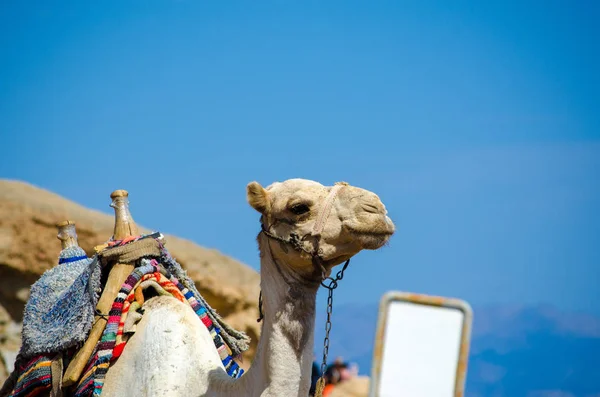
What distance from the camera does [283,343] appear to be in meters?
3.42

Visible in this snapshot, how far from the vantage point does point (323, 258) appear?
3.50 meters

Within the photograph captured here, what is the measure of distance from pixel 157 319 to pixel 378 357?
3.09 m

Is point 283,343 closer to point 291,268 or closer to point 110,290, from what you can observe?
point 291,268

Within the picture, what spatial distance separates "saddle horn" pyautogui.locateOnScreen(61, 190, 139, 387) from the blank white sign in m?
3.34

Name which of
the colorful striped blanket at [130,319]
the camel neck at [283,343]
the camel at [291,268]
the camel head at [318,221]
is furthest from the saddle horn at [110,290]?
the camel head at [318,221]

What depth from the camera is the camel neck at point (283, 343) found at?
3.38m

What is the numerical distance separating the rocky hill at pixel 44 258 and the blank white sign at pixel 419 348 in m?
9.50

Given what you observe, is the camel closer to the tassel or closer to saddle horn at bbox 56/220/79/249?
the tassel

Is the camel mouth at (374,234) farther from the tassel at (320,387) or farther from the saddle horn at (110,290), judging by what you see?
the saddle horn at (110,290)

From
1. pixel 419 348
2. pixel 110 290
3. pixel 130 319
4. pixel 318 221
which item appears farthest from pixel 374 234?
pixel 419 348

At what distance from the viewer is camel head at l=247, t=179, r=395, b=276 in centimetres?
339

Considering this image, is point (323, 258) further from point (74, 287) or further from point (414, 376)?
point (414, 376)

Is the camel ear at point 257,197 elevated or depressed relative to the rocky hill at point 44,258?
depressed

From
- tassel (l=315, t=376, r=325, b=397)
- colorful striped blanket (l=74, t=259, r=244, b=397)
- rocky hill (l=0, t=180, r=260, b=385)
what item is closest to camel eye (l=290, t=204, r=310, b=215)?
tassel (l=315, t=376, r=325, b=397)
